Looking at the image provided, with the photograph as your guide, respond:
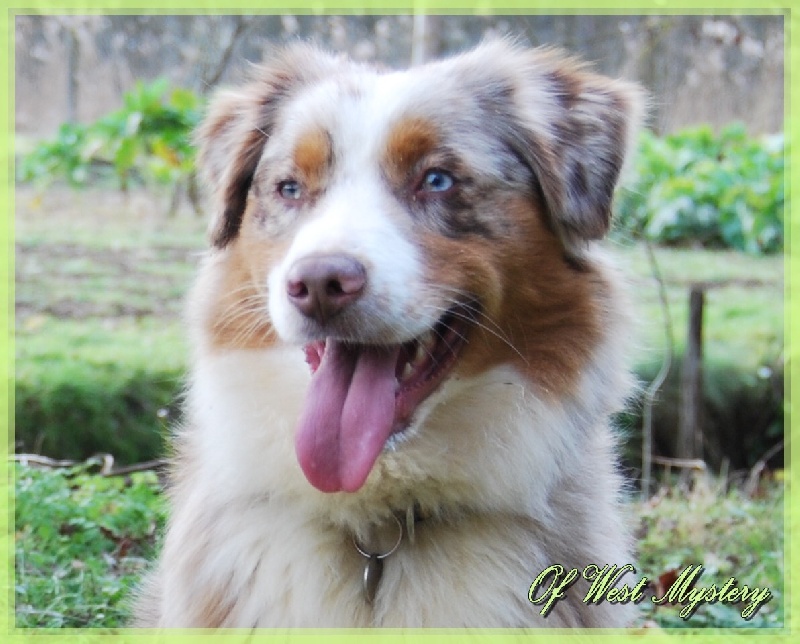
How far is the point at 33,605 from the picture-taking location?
12.8ft

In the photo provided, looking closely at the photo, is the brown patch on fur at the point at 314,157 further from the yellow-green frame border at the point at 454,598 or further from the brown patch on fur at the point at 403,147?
the yellow-green frame border at the point at 454,598

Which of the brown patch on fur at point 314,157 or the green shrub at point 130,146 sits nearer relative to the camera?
the brown patch on fur at point 314,157

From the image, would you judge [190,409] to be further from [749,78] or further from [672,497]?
[749,78]

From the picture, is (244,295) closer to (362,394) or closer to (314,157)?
(314,157)

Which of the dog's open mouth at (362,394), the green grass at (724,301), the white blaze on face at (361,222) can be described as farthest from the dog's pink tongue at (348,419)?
the green grass at (724,301)

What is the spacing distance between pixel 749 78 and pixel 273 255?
11.0 m

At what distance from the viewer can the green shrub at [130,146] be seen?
942 centimetres

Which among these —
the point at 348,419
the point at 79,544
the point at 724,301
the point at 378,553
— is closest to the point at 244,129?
the point at 348,419

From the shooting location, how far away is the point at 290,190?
3266 millimetres

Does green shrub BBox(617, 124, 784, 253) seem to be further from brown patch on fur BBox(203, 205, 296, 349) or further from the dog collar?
the dog collar

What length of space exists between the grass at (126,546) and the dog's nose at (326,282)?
5.98 feet

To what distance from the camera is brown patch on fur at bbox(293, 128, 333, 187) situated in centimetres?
313

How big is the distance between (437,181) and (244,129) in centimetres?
88

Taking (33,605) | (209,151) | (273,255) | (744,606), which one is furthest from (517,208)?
(33,605)
